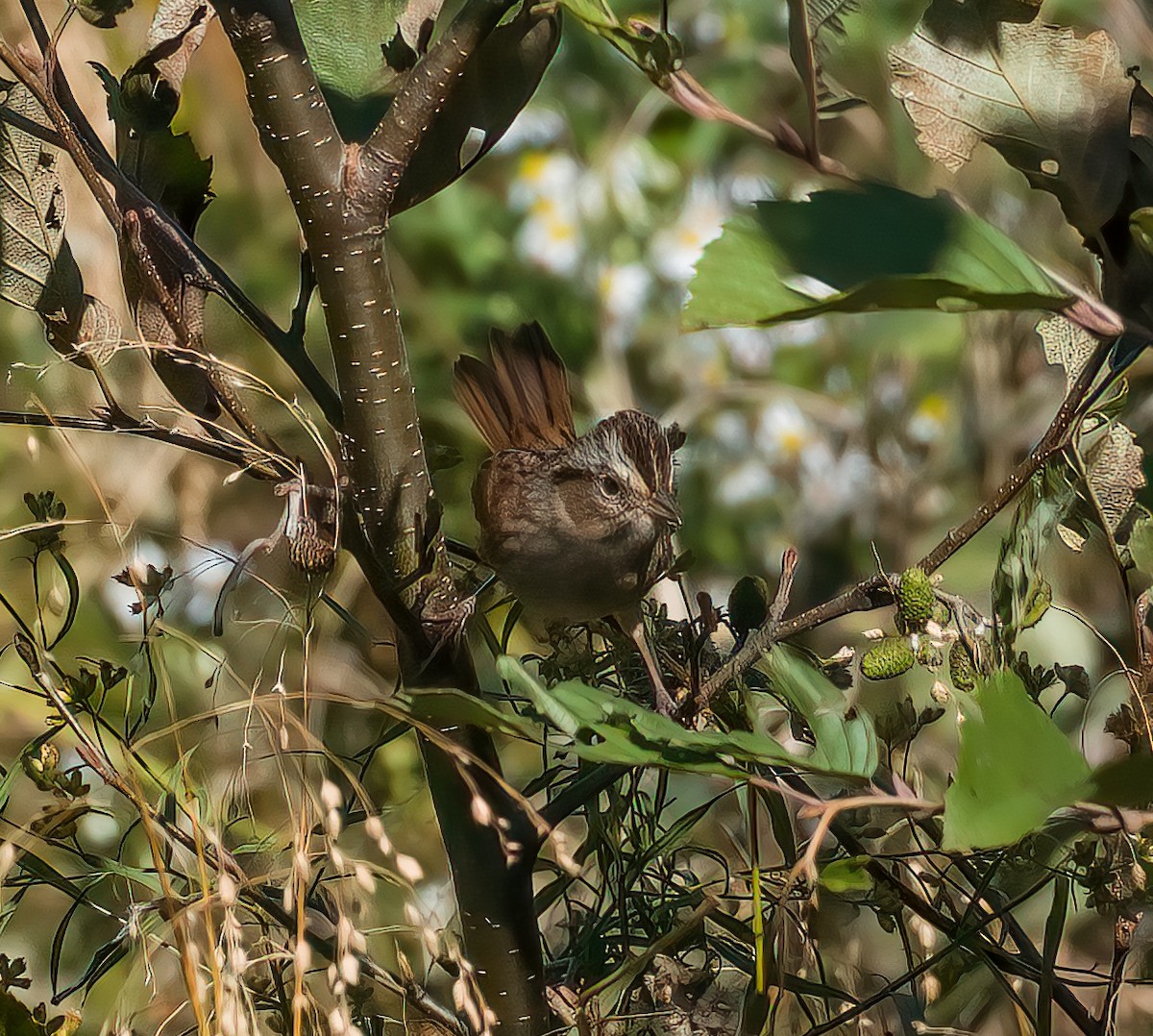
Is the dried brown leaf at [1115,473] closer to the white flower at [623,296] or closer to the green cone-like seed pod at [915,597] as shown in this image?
the green cone-like seed pod at [915,597]

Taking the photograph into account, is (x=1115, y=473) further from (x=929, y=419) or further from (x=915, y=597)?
(x=929, y=419)

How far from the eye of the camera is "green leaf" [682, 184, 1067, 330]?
0.32m

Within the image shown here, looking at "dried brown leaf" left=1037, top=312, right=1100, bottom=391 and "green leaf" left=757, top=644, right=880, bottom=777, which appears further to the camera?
"dried brown leaf" left=1037, top=312, right=1100, bottom=391

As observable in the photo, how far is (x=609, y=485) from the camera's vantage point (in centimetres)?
127

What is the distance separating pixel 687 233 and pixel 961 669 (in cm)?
99

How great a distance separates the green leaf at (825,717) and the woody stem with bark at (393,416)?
0.42 feet

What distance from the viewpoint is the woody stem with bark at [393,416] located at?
0.56m

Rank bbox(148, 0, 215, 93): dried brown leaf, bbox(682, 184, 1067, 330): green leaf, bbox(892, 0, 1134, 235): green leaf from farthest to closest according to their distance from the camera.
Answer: bbox(148, 0, 215, 93): dried brown leaf < bbox(892, 0, 1134, 235): green leaf < bbox(682, 184, 1067, 330): green leaf

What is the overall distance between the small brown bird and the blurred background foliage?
2.2 inches

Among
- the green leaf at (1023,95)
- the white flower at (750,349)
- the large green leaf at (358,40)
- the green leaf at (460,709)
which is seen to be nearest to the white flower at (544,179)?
the white flower at (750,349)

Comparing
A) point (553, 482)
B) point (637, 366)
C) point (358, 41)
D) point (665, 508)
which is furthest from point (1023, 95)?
point (637, 366)

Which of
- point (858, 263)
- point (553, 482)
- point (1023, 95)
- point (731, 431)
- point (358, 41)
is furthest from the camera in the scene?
point (731, 431)

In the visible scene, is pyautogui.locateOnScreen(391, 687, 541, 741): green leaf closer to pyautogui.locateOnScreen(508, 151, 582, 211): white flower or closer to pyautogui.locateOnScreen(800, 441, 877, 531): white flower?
pyautogui.locateOnScreen(800, 441, 877, 531): white flower

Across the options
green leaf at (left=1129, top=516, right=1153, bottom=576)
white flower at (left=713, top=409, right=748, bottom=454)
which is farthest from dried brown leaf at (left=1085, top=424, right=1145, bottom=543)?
white flower at (left=713, top=409, right=748, bottom=454)
